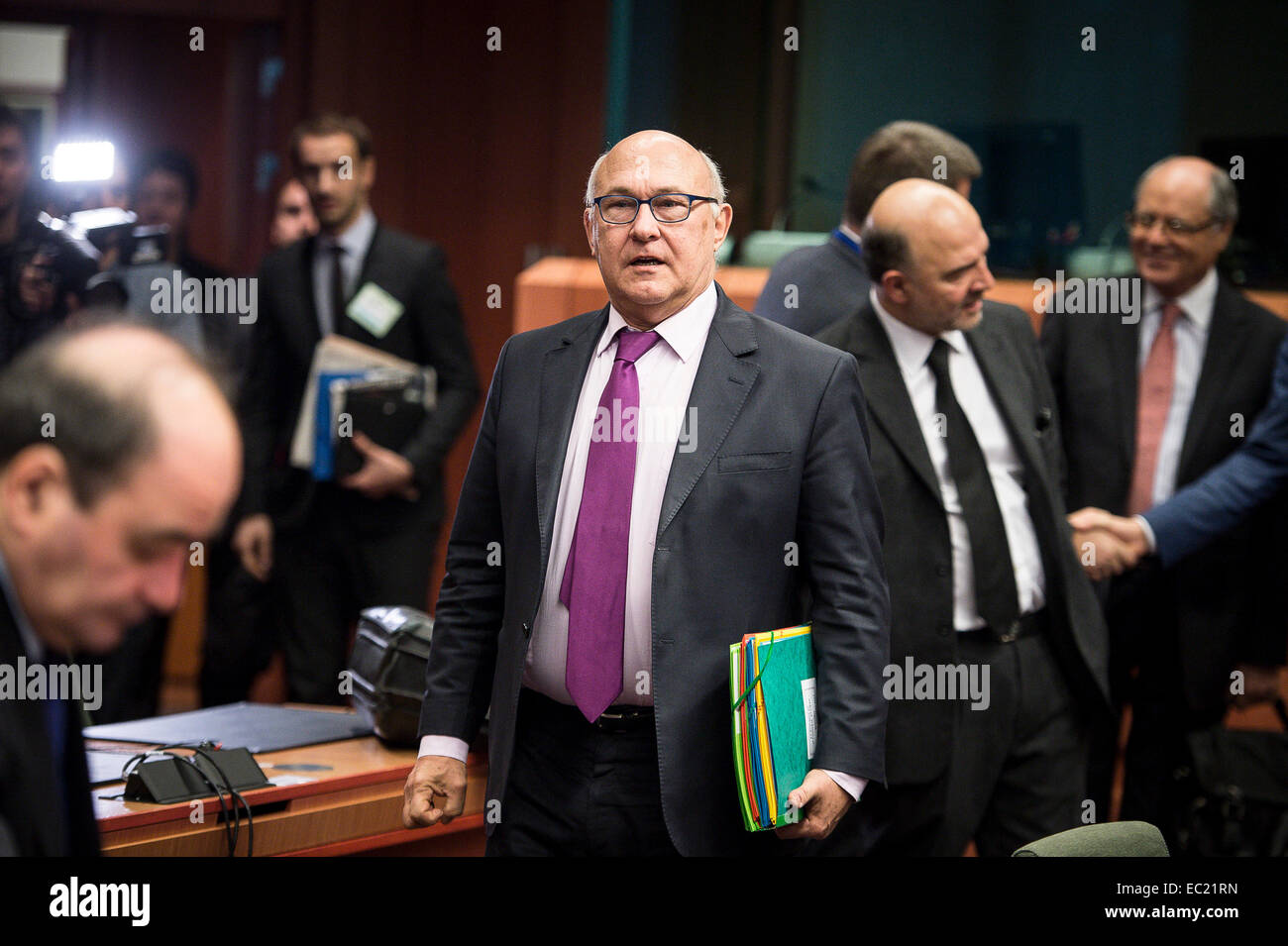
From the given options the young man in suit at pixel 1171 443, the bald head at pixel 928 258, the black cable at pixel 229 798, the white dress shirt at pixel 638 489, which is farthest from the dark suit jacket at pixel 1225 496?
the black cable at pixel 229 798

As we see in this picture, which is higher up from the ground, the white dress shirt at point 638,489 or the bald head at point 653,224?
the bald head at point 653,224

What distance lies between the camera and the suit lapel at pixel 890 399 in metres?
2.73

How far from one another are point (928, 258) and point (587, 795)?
4.10ft

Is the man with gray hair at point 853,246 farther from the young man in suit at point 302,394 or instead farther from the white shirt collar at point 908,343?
the young man in suit at point 302,394

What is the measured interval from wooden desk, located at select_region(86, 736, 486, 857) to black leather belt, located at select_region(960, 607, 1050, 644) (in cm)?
101

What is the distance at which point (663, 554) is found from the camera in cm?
214

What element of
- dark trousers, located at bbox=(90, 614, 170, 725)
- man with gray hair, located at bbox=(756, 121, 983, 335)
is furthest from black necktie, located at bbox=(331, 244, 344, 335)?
man with gray hair, located at bbox=(756, 121, 983, 335)

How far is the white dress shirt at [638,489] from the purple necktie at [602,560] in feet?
0.04

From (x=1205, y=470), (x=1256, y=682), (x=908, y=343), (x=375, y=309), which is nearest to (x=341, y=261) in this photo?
(x=375, y=309)

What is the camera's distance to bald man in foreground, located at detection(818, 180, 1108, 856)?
2.73 meters

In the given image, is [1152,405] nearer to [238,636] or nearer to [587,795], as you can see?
[587,795]

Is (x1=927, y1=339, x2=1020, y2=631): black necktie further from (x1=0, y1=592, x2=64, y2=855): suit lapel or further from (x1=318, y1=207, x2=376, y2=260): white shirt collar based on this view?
(x1=318, y1=207, x2=376, y2=260): white shirt collar

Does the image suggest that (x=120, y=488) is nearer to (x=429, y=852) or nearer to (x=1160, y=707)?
(x=429, y=852)

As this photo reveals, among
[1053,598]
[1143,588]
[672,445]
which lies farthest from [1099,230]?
[672,445]
